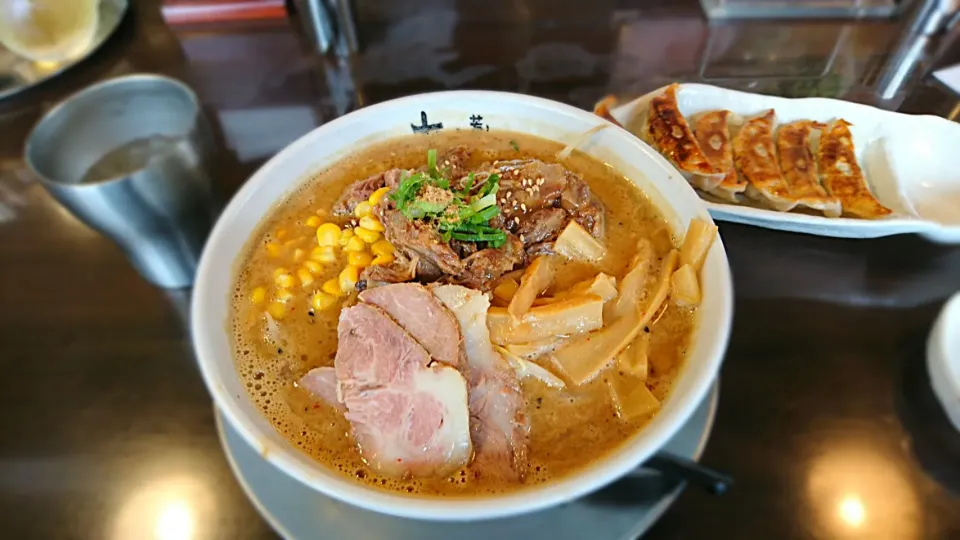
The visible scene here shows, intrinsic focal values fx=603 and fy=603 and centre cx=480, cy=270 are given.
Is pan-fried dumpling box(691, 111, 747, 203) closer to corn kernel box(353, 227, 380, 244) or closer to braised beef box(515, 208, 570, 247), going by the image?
braised beef box(515, 208, 570, 247)

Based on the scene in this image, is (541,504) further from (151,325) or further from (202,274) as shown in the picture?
(151,325)

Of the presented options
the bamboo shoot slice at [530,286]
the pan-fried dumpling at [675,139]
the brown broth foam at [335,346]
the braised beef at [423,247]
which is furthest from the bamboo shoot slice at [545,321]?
the pan-fried dumpling at [675,139]

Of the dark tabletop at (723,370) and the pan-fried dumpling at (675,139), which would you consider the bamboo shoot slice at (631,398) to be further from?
the pan-fried dumpling at (675,139)

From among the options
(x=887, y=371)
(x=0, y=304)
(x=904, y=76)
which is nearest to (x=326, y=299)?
(x=0, y=304)

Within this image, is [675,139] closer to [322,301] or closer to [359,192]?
[359,192]

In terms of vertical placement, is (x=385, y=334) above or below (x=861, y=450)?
above
